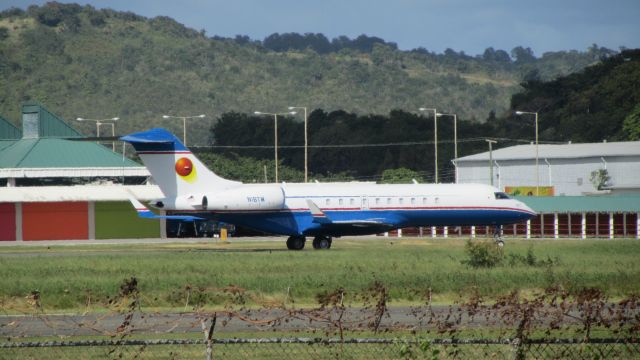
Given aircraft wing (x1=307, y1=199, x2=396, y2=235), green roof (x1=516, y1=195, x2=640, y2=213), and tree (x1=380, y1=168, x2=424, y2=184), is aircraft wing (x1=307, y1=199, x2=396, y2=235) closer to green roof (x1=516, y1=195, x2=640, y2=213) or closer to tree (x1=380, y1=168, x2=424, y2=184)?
green roof (x1=516, y1=195, x2=640, y2=213)

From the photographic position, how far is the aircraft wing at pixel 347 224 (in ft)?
182

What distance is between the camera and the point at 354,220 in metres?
56.1

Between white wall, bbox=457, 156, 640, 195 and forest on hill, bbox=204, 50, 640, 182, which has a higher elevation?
forest on hill, bbox=204, 50, 640, 182

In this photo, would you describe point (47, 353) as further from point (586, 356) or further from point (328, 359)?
point (586, 356)

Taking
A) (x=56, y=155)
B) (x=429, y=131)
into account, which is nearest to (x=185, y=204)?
(x=56, y=155)

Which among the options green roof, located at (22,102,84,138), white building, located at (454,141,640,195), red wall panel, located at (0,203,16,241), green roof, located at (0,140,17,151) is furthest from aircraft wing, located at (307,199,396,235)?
white building, located at (454,141,640,195)

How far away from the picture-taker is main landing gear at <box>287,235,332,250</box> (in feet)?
186

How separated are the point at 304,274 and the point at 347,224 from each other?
1729cm

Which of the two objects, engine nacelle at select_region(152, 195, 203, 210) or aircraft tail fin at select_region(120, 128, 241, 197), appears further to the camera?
aircraft tail fin at select_region(120, 128, 241, 197)

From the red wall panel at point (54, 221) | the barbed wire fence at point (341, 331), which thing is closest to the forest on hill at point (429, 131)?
the red wall panel at point (54, 221)

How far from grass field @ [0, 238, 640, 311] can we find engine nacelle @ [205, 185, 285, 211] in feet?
8.74

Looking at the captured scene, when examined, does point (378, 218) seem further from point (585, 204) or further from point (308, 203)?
point (585, 204)

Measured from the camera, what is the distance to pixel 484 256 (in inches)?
1692

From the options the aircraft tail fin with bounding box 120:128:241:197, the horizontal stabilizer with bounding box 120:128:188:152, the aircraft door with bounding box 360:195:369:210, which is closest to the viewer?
the horizontal stabilizer with bounding box 120:128:188:152
